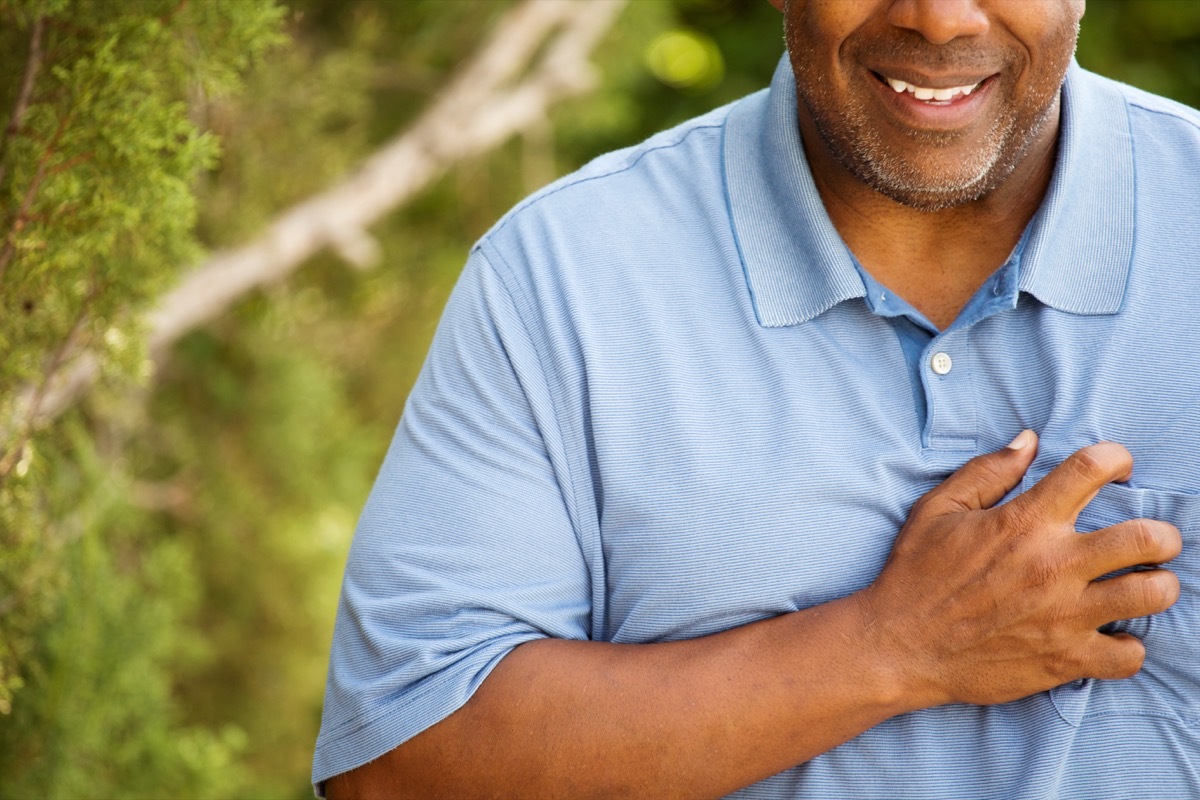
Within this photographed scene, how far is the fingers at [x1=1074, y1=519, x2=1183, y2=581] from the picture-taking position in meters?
1.42

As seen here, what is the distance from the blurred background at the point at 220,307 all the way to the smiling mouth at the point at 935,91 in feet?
2.84

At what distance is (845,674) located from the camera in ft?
4.75

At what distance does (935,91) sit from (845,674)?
28.1 inches

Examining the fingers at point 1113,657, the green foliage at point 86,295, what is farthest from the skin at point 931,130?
the green foliage at point 86,295

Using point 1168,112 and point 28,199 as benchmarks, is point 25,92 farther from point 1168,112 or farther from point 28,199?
point 1168,112

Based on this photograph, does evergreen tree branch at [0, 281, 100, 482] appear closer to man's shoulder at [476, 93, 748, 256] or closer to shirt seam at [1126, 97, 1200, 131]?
man's shoulder at [476, 93, 748, 256]

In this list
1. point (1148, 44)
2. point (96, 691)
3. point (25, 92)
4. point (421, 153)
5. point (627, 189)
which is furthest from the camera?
point (1148, 44)

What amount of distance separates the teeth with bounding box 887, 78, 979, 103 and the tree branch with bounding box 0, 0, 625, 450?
1.65 meters

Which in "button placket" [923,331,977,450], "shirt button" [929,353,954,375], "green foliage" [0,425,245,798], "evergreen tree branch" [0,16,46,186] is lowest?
"green foliage" [0,425,245,798]

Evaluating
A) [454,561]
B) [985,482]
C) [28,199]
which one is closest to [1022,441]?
[985,482]

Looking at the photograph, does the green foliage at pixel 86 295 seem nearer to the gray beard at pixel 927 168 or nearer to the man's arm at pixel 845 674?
the man's arm at pixel 845 674

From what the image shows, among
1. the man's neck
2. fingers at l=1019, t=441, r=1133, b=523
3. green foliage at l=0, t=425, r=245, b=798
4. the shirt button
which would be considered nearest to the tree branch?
green foliage at l=0, t=425, r=245, b=798

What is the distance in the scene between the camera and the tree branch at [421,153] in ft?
10.00

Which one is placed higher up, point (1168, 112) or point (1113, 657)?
point (1168, 112)
